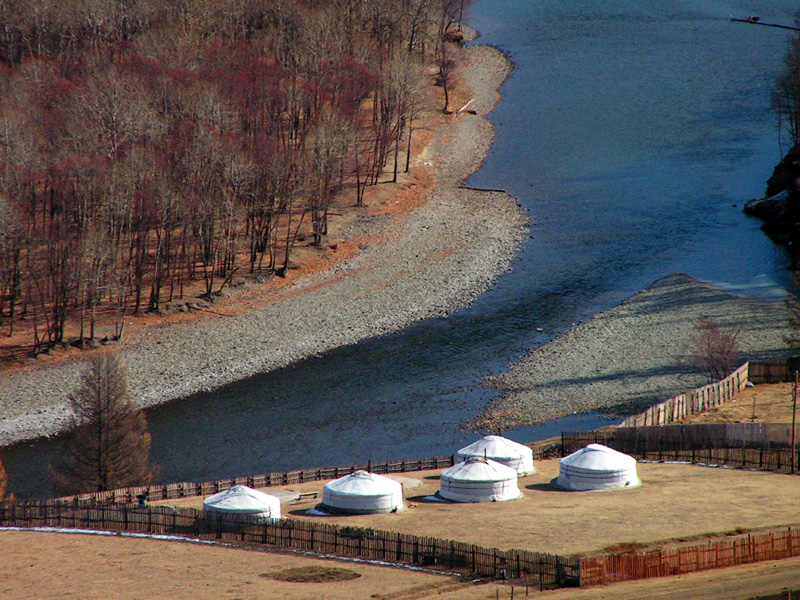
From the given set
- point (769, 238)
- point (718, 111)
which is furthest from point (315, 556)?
point (718, 111)

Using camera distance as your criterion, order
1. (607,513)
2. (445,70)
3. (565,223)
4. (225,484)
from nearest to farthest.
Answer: (607,513)
(225,484)
(565,223)
(445,70)

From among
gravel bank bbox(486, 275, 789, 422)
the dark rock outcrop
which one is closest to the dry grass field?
gravel bank bbox(486, 275, 789, 422)

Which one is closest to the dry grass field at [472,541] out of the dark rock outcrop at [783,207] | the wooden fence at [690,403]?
the wooden fence at [690,403]

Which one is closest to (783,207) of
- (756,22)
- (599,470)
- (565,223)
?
(565,223)

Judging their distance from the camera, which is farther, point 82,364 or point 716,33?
point 716,33

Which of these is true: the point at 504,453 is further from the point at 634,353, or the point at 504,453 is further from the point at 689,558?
the point at 634,353

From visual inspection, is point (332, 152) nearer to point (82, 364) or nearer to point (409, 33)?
point (82, 364)
